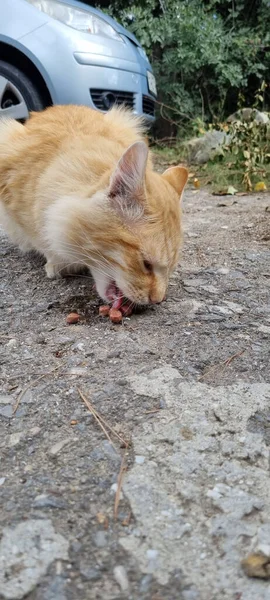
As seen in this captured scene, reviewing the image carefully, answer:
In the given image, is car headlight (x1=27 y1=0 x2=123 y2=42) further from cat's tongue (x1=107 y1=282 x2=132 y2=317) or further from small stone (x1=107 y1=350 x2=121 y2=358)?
small stone (x1=107 y1=350 x2=121 y2=358)

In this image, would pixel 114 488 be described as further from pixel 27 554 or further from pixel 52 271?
pixel 52 271

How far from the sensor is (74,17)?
510cm

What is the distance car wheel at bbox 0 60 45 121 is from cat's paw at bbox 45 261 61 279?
101 inches

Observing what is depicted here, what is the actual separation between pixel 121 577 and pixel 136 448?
0.43 m

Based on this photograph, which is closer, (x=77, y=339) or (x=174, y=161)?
(x=77, y=339)

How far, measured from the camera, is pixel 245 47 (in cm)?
761

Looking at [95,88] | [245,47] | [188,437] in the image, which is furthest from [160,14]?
[188,437]

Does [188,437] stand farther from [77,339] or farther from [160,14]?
[160,14]

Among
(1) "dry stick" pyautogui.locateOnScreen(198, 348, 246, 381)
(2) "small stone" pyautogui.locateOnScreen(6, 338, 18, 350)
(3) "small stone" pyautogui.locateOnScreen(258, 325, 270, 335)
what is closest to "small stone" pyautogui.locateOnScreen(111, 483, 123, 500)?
(1) "dry stick" pyautogui.locateOnScreen(198, 348, 246, 381)

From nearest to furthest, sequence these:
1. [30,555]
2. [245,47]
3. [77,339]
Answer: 1. [30,555]
2. [77,339]
3. [245,47]

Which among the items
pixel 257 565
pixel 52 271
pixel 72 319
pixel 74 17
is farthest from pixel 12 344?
pixel 74 17

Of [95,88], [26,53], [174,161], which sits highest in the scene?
[26,53]

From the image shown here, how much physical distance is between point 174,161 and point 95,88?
6.13ft

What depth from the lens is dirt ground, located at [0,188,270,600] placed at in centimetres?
124
